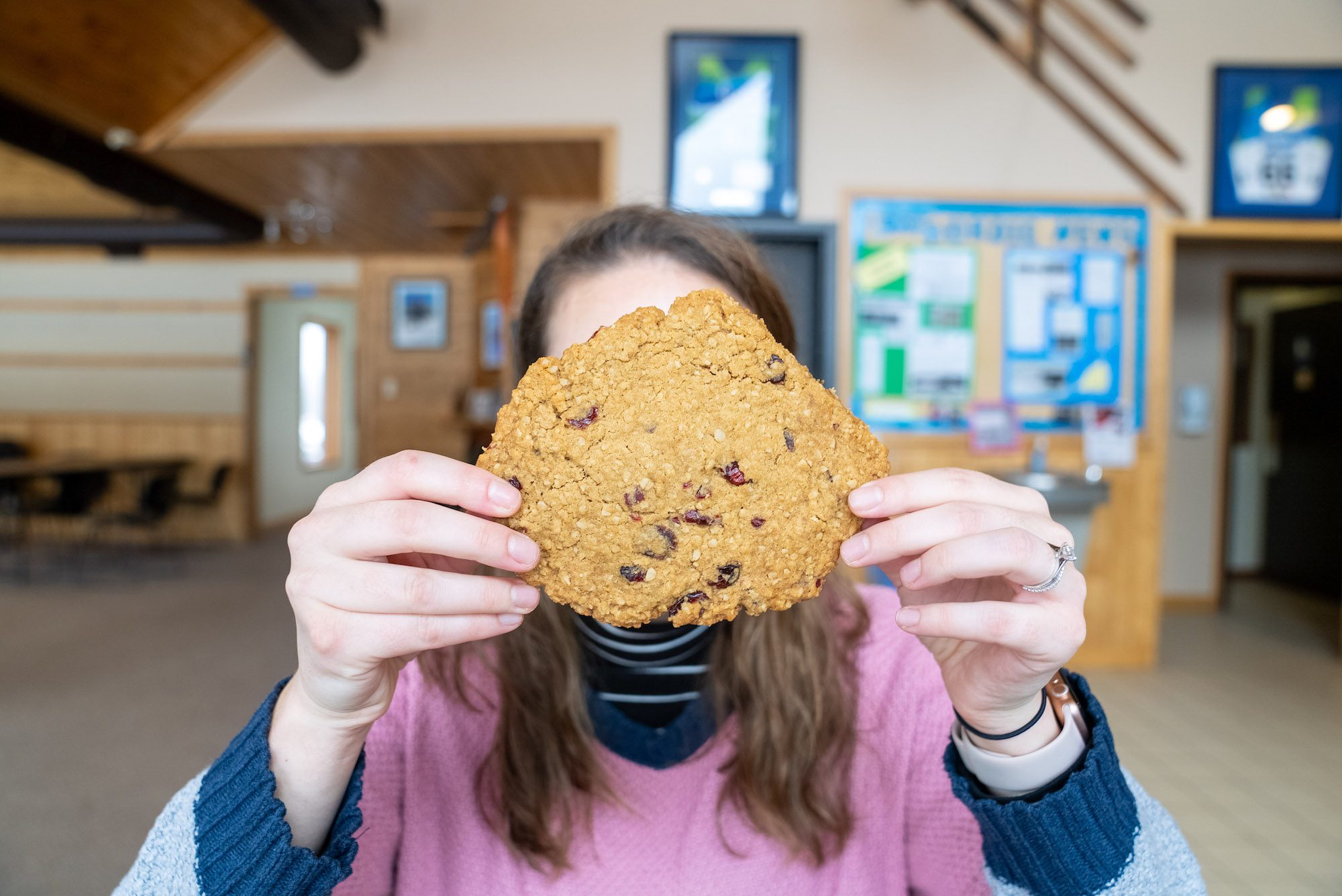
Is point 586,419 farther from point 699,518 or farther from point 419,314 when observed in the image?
point 419,314

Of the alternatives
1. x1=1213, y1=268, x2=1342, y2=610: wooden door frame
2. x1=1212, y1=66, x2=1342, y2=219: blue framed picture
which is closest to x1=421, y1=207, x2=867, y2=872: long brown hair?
x1=1212, y1=66, x2=1342, y2=219: blue framed picture

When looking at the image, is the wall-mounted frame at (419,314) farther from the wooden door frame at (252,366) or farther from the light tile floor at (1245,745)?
the light tile floor at (1245,745)

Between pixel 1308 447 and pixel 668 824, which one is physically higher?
pixel 1308 447

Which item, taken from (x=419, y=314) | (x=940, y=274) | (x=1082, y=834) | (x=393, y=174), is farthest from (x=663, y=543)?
(x=419, y=314)

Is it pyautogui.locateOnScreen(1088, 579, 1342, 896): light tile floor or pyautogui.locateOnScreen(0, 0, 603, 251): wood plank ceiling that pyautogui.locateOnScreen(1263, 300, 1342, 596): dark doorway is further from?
pyautogui.locateOnScreen(0, 0, 603, 251): wood plank ceiling

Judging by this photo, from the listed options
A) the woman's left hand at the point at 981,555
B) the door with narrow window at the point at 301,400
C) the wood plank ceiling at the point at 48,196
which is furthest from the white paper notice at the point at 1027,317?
the door with narrow window at the point at 301,400

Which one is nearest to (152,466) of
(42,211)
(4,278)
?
(42,211)
